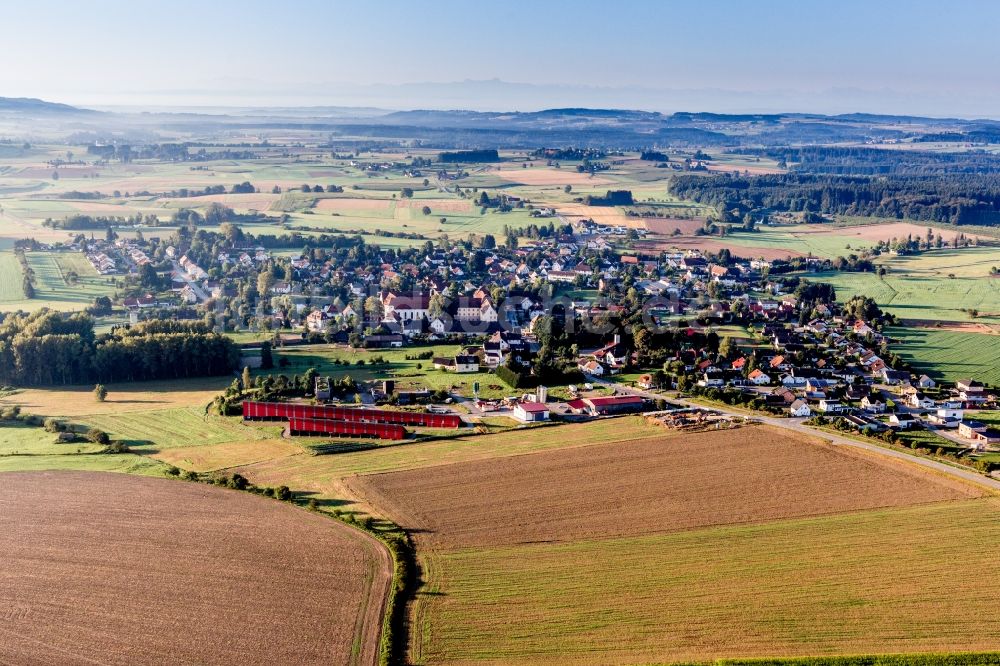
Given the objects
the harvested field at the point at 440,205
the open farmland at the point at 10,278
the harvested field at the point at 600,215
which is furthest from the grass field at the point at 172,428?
the harvested field at the point at 440,205

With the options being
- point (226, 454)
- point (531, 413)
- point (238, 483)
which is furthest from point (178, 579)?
point (531, 413)

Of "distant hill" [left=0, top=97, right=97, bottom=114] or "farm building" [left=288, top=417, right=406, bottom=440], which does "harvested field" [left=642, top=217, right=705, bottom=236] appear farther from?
"distant hill" [left=0, top=97, right=97, bottom=114]

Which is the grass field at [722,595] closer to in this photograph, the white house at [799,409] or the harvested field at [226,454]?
the harvested field at [226,454]

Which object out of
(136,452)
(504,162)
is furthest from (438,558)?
(504,162)

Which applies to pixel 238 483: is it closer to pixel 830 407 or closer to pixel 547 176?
pixel 830 407

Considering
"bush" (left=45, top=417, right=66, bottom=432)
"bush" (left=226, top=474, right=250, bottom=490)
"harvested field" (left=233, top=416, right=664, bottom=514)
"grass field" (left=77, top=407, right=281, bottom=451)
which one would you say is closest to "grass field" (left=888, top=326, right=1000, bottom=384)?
"harvested field" (left=233, top=416, right=664, bottom=514)
